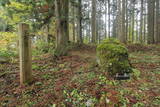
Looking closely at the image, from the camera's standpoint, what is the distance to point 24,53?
3.90 meters

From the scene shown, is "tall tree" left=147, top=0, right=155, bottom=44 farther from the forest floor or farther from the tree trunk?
the forest floor

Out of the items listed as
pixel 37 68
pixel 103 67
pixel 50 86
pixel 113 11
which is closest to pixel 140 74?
pixel 103 67

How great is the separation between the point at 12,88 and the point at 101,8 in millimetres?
24924

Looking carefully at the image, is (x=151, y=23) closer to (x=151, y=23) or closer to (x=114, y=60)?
(x=151, y=23)

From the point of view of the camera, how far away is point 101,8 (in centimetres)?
2616

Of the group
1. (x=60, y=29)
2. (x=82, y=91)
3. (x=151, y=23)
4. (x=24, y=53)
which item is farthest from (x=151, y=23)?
(x=24, y=53)

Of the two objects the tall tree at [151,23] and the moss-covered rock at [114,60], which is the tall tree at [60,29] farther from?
the tall tree at [151,23]

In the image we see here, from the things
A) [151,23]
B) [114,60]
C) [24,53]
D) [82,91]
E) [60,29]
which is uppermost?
[151,23]

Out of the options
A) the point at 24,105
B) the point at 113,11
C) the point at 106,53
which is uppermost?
the point at 113,11

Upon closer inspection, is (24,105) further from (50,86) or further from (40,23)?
(40,23)

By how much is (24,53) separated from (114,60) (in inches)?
102

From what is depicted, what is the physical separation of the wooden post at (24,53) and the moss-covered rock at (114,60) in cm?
224

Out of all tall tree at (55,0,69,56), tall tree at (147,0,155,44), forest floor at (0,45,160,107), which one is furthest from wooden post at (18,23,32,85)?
tall tree at (147,0,155,44)

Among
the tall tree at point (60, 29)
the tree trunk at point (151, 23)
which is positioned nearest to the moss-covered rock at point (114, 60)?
the tall tree at point (60, 29)
